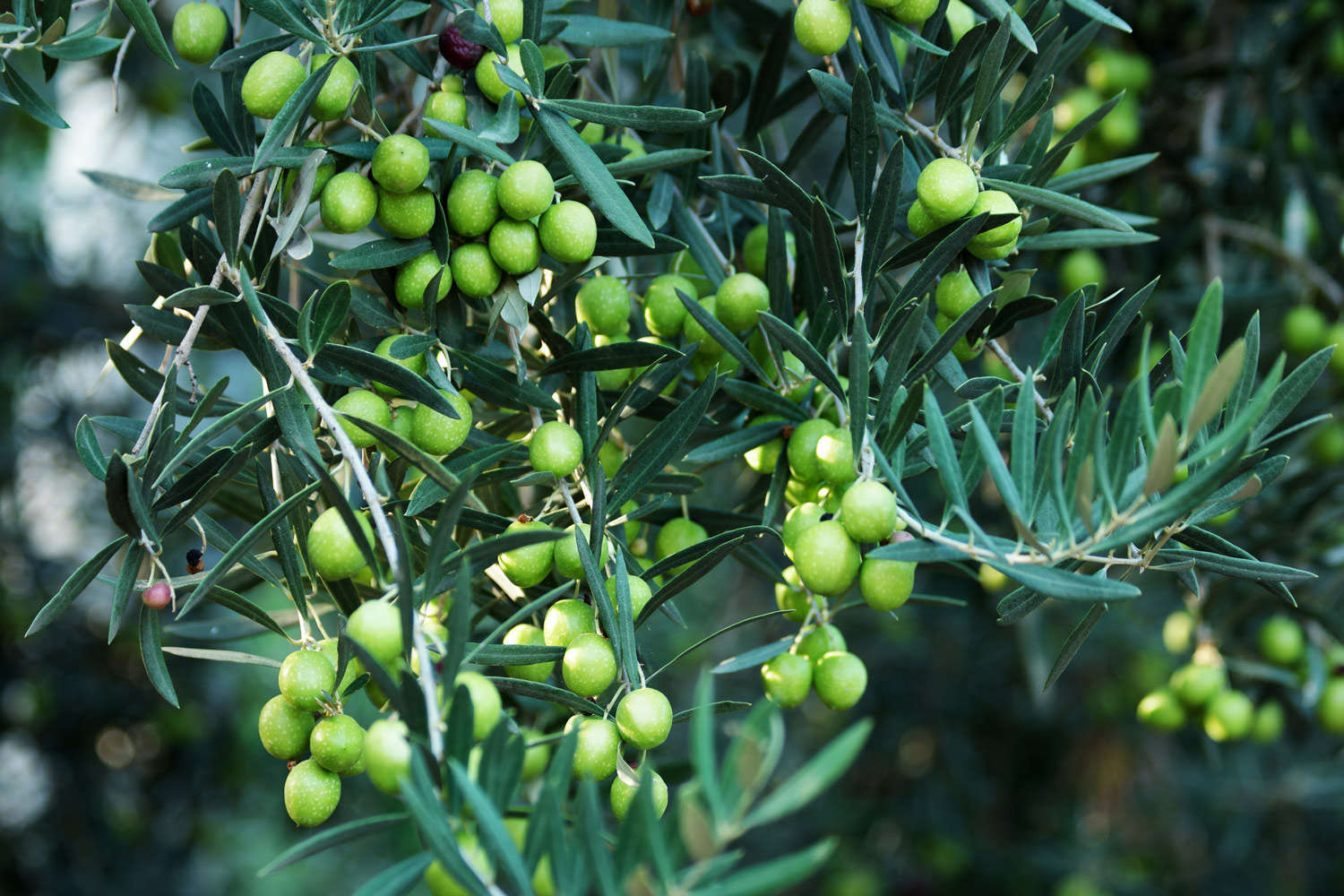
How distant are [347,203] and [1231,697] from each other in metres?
1.40

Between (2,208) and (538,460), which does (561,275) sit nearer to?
(538,460)

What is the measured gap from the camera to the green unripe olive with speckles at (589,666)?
61 cm

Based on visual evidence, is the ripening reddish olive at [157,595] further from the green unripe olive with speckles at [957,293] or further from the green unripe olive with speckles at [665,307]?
the green unripe olive with speckles at [957,293]

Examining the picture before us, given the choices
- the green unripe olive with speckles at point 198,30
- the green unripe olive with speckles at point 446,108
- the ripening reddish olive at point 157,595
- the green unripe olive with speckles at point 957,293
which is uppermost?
the green unripe olive with speckles at point 198,30

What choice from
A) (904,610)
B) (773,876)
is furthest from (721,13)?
(904,610)

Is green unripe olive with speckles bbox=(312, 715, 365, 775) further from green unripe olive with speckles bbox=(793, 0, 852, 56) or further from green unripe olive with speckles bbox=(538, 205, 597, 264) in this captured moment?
green unripe olive with speckles bbox=(793, 0, 852, 56)

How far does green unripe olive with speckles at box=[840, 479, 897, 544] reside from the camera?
58cm

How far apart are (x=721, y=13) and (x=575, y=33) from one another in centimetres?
55

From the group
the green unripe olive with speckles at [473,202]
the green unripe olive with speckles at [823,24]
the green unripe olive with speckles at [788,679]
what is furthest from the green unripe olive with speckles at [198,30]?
the green unripe olive with speckles at [788,679]

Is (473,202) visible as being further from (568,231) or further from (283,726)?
(283,726)

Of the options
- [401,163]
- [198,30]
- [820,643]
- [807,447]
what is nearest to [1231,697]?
[820,643]

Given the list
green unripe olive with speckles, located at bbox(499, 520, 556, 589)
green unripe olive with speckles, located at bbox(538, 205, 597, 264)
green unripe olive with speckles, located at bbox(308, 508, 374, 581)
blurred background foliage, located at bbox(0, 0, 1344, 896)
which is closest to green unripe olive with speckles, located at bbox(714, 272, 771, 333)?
green unripe olive with speckles, located at bbox(538, 205, 597, 264)

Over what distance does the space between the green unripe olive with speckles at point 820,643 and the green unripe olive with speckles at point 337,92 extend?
48 centimetres

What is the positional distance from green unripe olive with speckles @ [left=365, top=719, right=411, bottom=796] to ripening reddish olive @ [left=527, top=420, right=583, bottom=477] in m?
0.24
